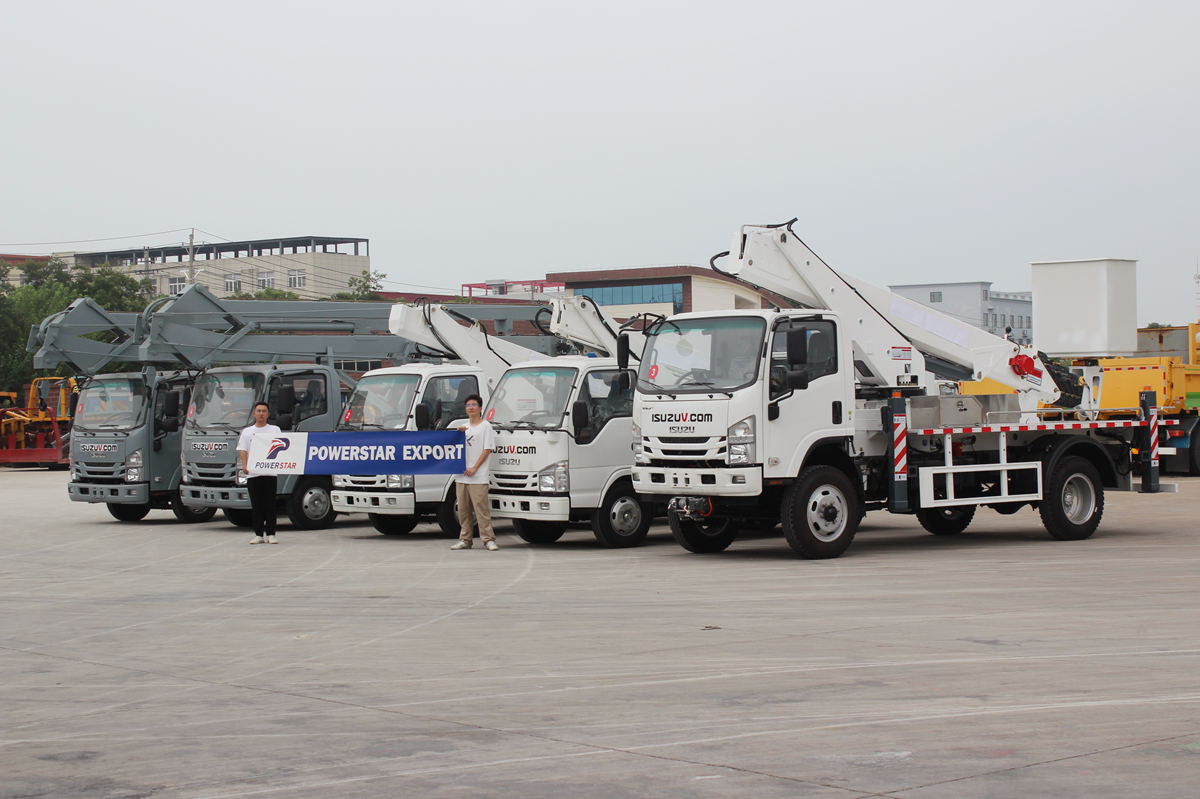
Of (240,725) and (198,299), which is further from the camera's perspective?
(198,299)

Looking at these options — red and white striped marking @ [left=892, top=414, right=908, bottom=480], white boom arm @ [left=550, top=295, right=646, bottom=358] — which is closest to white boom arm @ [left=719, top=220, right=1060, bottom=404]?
red and white striped marking @ [left=892, top=414, right=908, bottom=480]

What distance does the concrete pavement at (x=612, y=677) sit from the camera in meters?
5.85

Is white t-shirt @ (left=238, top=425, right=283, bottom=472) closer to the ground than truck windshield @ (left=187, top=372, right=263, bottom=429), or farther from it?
closer to the ground

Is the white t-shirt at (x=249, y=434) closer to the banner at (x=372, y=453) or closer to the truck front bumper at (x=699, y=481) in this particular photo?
the banner at (x=372, y=453)

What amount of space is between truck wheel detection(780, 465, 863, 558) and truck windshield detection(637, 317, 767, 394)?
134cm

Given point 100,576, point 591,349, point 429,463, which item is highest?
point 591,349

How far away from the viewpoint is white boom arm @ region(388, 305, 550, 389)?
21.9 m

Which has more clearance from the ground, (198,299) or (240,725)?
(198,299)

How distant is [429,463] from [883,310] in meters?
6.21

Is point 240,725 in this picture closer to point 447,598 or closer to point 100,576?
point 447,598

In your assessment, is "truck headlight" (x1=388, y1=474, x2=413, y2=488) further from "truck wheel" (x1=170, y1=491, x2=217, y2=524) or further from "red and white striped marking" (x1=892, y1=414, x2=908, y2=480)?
"red and white striped marking" (x1=892, y1=414, x2=908, y2=480)

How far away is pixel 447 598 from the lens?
1188cm

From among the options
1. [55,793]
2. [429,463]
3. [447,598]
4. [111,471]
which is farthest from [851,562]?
[111,471]

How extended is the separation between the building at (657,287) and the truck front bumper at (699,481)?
2622 inches
